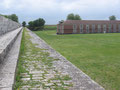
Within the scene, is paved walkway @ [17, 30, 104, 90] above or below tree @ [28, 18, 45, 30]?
below

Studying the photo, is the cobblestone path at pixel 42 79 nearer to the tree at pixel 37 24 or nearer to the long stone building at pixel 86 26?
the long stone building at pixel 86 26

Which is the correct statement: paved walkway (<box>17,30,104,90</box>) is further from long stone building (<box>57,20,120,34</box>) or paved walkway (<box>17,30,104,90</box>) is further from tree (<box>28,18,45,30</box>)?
tree (<box>28,18,45,30</box>)

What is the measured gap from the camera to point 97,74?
5.55m

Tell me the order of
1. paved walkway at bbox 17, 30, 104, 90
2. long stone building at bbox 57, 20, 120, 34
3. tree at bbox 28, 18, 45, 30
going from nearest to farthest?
paved walkway at bbox 17, 30, 104, 90 → long stone building at bbox 57, 20, 120, 34 → tree at bbox 28, 18, 45, 30

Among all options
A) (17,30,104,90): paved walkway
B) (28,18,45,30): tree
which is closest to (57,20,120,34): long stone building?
(28,18,45,30): tree

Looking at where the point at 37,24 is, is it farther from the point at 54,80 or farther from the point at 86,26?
the point at 54,80

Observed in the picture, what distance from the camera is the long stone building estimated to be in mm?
53688

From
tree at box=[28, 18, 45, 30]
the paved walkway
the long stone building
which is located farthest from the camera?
tree at box=[28, 18, 45, 30]

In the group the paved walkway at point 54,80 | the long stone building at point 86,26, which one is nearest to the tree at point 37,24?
the long stone building at point 86,26

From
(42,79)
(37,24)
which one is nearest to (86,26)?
(37,24)

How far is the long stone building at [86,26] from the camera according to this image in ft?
176

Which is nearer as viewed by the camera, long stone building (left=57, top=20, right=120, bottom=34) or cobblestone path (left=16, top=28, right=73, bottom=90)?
cobblestone path (left=16, top=28, right=73, bottom=90)

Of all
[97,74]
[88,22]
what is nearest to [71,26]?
[88,22]

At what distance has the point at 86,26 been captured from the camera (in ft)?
184
